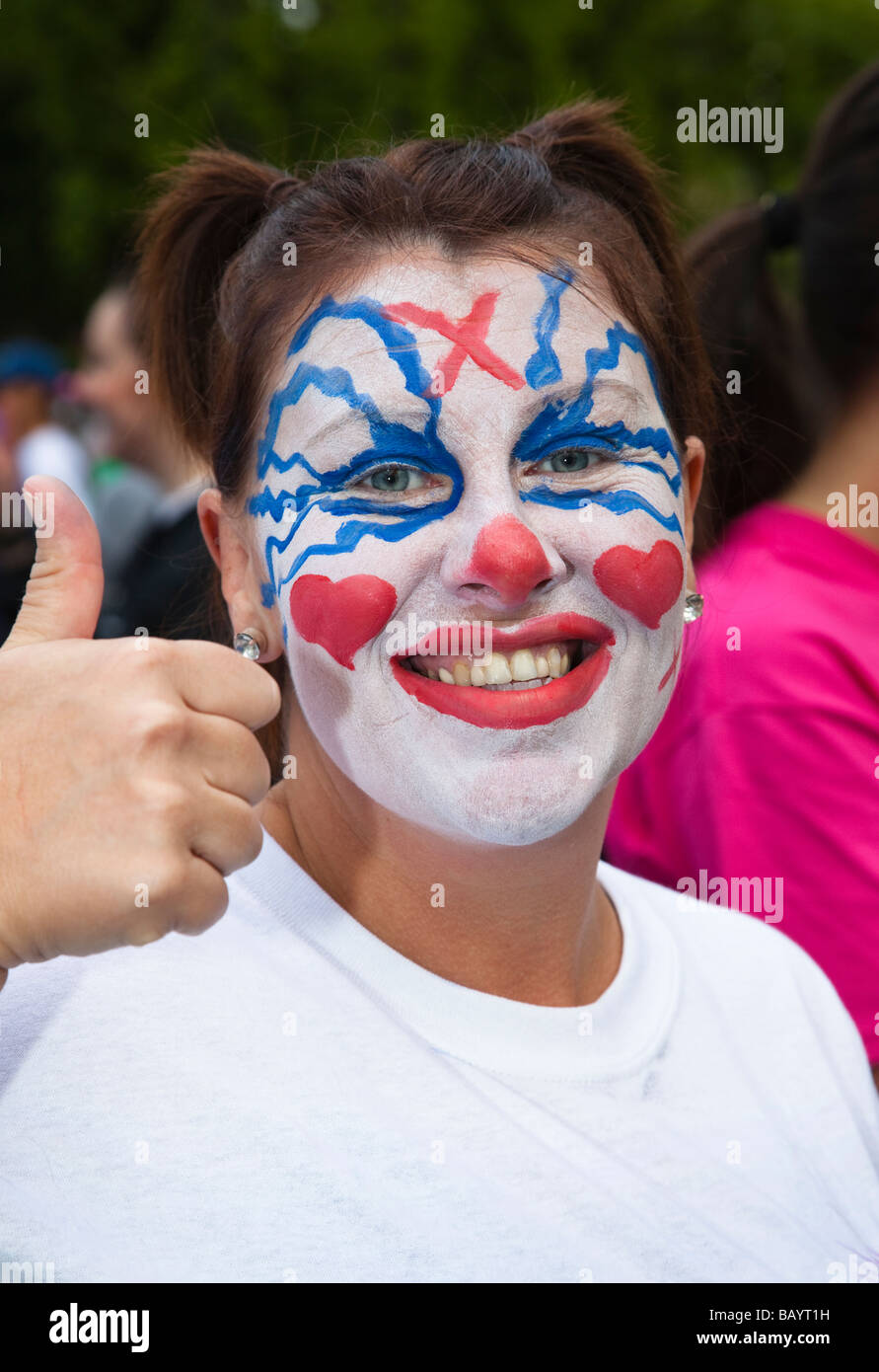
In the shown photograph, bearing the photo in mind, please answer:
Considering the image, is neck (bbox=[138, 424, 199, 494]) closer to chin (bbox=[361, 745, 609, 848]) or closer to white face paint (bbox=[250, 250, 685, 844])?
white face paint (bbox=[250, 250, 685, 844])

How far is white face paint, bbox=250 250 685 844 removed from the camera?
176 centimetres

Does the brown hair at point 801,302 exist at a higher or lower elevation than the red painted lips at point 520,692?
higher

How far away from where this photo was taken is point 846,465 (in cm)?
301

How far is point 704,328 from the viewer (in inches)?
122

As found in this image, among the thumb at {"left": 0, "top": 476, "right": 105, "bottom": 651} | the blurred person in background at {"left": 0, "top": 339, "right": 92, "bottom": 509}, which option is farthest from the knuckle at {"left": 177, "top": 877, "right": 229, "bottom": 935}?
the blurred person in background at {"left": 0, "top": 339, "right": 92, "bottom": 509}

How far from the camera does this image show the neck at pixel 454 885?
191cm

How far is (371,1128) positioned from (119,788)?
0.60 meters

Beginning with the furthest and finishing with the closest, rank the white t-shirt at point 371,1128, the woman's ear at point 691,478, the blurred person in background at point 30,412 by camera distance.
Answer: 1. the blurred person in background at point 30,412
2. the woman's ear at point 691,478
3. the white t-shirt at point 371,1128

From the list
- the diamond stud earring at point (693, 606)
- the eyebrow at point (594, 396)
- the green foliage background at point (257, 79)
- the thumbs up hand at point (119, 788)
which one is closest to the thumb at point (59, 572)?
the thumbs up hand at point (119, 788)

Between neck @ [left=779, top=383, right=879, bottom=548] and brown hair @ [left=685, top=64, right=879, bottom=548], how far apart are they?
5 centimetres

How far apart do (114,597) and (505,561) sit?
2750 millimetres

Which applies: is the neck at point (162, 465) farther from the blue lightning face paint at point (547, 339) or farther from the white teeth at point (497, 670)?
the white teeth at point (497, 670)

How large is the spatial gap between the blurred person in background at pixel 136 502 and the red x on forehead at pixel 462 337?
2.53ft

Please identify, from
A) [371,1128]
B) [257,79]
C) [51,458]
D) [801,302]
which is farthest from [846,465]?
[257,79]
